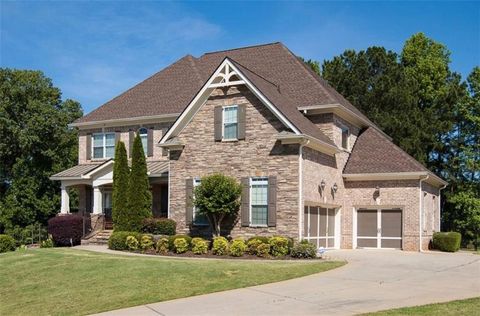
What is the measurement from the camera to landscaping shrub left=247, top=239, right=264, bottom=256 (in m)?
22.1

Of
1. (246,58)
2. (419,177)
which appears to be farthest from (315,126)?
(246,58)

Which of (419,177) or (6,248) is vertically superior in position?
(419,177)

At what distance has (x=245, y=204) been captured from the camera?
25.2 m

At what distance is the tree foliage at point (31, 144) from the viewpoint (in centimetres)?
4672

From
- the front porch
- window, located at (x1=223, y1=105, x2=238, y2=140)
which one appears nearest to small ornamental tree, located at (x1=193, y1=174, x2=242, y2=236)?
window, located at (x1=223, y1=105, x2=238, y2=140)

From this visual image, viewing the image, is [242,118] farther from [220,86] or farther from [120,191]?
[120,191]

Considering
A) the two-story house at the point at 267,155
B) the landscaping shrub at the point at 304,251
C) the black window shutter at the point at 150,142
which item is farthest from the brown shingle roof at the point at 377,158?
the black window shutter at the point at 150,142

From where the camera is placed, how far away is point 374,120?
4078 cm

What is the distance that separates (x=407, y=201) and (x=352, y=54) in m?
17.9

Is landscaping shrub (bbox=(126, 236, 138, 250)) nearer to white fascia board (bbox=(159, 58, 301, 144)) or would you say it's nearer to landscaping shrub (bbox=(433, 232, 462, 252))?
white fascia board (bbox=(159, 58, 301, 144))

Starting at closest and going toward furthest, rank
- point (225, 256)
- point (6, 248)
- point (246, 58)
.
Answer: point (225, 256), point (6, 248), point (246, 58)

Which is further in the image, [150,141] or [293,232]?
[150,141]

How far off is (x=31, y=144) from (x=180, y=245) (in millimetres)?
28264

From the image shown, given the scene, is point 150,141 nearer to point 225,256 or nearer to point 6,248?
point 6,248
